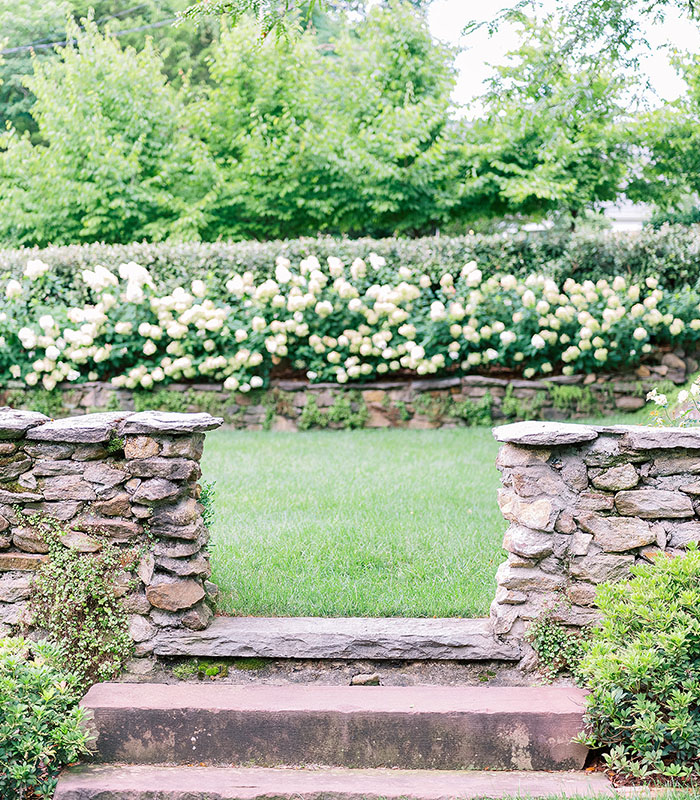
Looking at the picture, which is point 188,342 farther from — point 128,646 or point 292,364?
point 128,646

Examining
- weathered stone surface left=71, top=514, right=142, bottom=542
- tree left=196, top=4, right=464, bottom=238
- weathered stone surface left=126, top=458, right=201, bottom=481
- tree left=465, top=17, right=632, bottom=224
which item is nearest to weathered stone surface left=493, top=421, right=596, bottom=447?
weathered stone surface left=126, top=458, right=201, bottom=481

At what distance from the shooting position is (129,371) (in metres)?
8.19

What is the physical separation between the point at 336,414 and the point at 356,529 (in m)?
3.78

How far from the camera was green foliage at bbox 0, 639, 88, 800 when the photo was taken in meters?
2.67

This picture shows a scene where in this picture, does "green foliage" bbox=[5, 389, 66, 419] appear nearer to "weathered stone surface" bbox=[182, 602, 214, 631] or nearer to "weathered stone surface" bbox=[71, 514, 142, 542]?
"weathered stone surface" bbox=[71, 514, 142, 542]

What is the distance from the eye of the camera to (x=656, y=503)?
325 cm

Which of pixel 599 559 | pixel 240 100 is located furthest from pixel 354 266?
pixel 599 559

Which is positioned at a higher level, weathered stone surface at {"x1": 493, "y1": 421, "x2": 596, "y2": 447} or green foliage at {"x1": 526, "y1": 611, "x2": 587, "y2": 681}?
weathered stone surface at {"x1": 493, "y1": 421, "x2": 596, "y2": 447}

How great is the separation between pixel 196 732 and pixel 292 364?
5674 mm

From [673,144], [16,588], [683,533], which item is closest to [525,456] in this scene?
[683,533]

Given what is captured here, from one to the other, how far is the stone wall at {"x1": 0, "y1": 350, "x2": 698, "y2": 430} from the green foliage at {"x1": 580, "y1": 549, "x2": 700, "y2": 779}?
5.33 metres

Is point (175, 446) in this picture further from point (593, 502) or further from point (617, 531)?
point (617, 531)

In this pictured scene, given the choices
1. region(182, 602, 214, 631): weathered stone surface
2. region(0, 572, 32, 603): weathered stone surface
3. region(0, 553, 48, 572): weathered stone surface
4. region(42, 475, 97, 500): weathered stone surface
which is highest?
region(42, 475, 97, 500): weathered stone surface

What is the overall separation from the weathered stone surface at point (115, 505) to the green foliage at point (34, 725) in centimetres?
60
